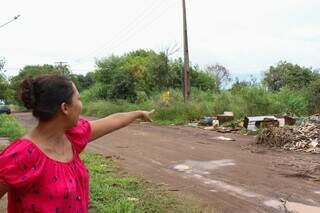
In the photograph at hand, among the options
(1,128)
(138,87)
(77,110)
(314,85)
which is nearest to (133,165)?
(1,128)

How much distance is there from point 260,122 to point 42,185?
620 inches

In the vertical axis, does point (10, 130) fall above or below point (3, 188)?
below

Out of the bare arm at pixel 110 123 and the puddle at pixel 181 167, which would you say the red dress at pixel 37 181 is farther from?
the puddle at pixel 181 167

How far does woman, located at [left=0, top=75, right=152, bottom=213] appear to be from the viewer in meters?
2.40

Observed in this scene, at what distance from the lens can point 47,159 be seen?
2.52 m

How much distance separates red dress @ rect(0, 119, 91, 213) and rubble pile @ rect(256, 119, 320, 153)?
11.2 metres

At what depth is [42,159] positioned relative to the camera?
2.49m

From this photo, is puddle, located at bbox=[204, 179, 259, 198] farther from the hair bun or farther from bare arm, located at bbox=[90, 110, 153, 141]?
the hair bun

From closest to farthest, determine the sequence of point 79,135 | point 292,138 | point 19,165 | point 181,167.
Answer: point 19,165 → point 79,135 → point 181,167 → point 292,138

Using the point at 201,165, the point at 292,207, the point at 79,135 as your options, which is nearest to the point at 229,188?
the point at 292,207

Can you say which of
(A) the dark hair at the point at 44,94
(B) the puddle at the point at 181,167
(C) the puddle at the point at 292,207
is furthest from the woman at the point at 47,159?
(B) the puddle at the point at 181,167

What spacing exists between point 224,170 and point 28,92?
812 centimetres

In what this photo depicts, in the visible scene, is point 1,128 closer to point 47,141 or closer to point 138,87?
point 47,141

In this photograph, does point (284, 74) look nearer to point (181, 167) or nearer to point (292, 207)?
point (181, 167)
